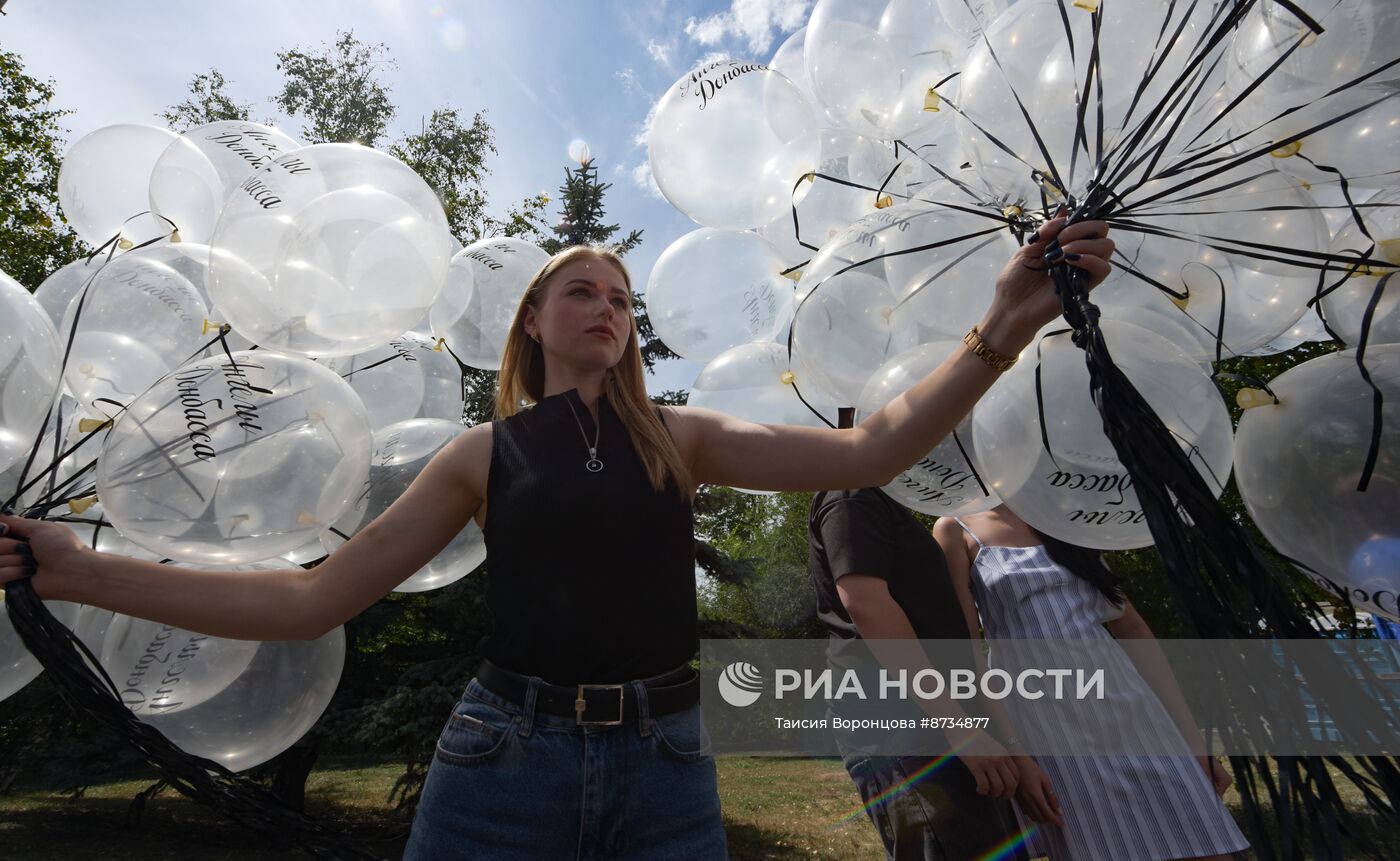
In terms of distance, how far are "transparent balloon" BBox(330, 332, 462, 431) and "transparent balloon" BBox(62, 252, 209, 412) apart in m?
0.41

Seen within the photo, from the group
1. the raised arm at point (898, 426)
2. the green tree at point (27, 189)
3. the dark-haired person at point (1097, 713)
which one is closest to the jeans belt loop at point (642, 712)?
the raised arm at point (898, 426)

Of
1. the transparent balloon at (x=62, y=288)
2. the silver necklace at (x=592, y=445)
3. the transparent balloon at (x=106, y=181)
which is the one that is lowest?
the silver necklace at (x=592, y=445)

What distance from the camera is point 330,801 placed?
30.5 feet

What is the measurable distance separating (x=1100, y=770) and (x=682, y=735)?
1091 mm

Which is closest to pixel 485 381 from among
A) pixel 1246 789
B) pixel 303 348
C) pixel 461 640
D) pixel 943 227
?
pixel 461 640

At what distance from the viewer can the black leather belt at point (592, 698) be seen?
1208mm

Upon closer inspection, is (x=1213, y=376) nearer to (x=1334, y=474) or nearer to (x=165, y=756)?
(x=1334, y=474)

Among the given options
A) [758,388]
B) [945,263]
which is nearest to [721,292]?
[758,388]

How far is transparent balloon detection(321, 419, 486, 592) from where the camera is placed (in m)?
2.06

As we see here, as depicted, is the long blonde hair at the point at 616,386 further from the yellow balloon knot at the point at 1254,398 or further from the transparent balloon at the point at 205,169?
the transparent balloon at the point at 205,169

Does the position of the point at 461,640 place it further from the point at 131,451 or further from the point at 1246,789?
the point at 1246,789

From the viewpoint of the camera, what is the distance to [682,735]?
4.12ft

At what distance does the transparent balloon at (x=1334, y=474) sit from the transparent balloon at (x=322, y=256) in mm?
1866

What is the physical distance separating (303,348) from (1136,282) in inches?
78.8
